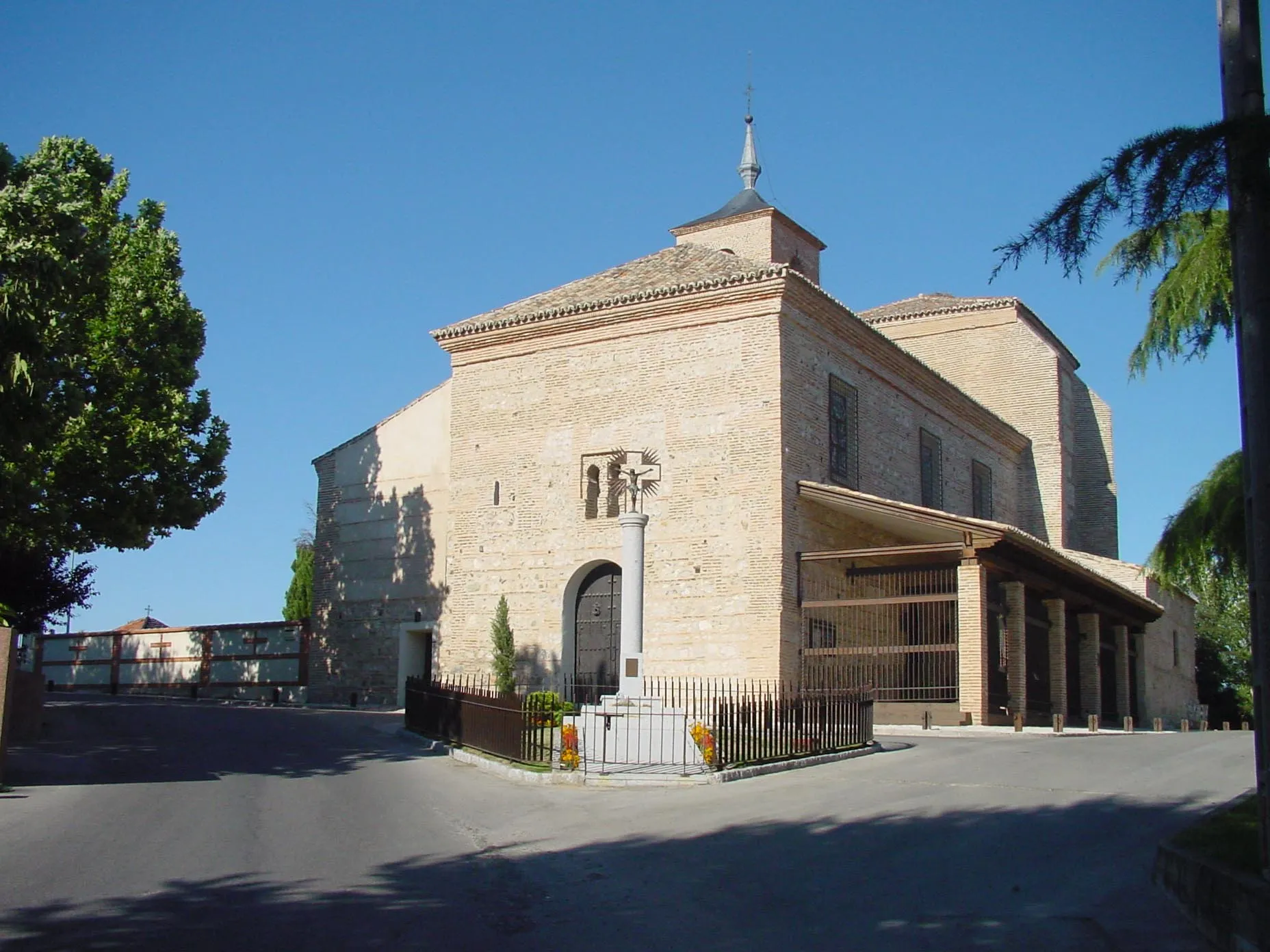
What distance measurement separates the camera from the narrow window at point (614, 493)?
2344 cm

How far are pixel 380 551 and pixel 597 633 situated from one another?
789cm

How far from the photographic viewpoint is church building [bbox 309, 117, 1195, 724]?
70.9ft

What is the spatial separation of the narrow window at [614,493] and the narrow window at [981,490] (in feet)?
38.9

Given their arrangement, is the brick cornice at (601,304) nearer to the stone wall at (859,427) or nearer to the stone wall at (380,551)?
the stone wall at (859,427)

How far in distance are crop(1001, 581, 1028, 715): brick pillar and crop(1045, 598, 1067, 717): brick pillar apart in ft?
7.28

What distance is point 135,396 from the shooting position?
19109mm

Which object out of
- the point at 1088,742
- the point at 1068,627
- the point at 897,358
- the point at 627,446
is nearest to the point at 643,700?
the point at 1088,742

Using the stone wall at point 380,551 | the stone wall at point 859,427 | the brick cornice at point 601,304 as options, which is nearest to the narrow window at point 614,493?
the brick cornice at point 601,304

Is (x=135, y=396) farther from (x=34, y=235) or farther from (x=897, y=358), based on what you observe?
(x=897, y=358)

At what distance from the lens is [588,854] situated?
941cm

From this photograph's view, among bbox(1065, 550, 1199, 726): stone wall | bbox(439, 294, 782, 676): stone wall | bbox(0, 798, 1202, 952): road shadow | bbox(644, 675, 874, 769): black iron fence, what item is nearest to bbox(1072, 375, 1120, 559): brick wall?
bbox(1065, 550, 1199, 726): stone wall

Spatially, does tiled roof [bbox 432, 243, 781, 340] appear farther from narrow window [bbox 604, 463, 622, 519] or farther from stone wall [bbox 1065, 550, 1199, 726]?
stone wall [bbox 1065, 550, 1199, 726]

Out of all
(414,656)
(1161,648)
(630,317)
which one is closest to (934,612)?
(630,317)

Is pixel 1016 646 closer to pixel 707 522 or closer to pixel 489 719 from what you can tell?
pixel 707 522
